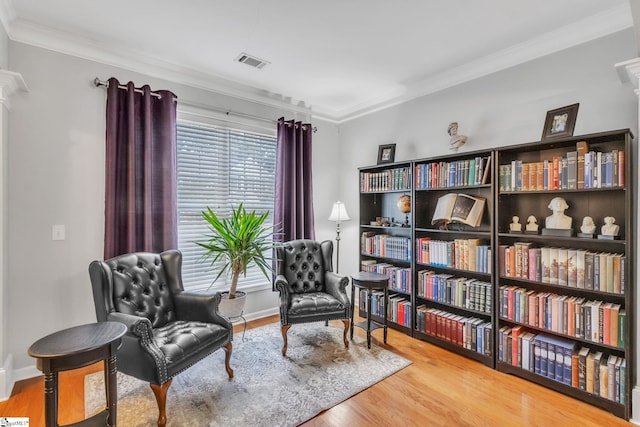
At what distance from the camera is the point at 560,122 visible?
7.95ft

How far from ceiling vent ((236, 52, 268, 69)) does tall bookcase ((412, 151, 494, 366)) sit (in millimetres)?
1849

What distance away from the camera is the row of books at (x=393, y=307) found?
3355 mm

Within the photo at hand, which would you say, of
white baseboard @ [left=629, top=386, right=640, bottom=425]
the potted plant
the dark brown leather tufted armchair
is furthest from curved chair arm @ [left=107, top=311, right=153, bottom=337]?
white baseboard @ [left=629, top=386, right=640, bottom=425]

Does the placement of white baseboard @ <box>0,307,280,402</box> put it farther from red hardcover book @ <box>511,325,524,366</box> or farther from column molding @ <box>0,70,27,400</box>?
red hardcover book @ <box>511,325,524,366</box>

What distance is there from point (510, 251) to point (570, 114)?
1.12 meters

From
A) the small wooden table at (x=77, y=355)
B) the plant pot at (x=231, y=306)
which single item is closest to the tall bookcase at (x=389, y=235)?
the plant pot at (x=231, y=306)

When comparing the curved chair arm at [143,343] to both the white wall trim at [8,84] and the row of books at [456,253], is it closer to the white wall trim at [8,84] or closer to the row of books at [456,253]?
the white wall trim at [8,84]

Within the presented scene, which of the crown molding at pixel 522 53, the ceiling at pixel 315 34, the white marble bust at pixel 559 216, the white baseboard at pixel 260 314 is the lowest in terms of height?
the white baseboard at pixel 260 314

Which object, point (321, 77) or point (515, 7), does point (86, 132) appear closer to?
point (321, 77)

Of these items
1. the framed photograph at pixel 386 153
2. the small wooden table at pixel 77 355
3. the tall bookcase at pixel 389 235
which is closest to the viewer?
the small wooden table at pixel 77 355

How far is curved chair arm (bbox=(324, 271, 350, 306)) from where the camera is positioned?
121 inches

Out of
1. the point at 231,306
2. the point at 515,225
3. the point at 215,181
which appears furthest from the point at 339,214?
the point at 515,225

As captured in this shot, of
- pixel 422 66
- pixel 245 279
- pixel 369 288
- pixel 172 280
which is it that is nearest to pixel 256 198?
pixel 245 279

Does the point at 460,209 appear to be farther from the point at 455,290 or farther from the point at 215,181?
the point at 215,181
